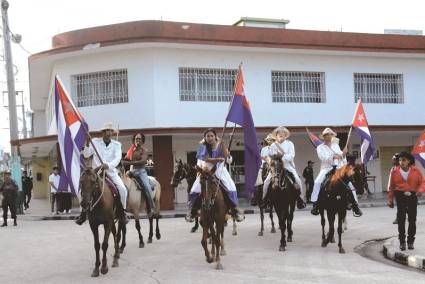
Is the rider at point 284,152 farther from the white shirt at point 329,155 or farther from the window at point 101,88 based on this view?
the window at point 101,88

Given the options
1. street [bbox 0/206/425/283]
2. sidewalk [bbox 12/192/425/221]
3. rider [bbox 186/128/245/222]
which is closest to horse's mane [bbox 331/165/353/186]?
street [bbox 0/206/425/283]

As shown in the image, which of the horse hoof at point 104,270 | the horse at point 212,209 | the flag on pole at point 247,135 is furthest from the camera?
the flag on pole at point 247,135

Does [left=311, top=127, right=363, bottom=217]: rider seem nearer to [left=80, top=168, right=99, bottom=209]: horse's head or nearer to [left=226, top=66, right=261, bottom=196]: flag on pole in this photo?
[left=226, top=66, right=261, bottom=196]: flag on pole

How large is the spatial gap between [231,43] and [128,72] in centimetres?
422

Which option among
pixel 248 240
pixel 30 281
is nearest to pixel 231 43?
pixel 248 240

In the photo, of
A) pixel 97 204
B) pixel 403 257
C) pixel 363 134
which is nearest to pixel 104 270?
pixel 97 204

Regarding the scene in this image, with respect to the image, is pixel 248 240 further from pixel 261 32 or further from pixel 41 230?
pixel 261 32

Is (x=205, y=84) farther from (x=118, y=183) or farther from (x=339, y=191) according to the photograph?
(x=118, y=183)

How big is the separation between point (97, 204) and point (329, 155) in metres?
4.89

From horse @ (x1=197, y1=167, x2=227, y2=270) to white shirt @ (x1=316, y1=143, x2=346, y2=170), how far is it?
3.03 m

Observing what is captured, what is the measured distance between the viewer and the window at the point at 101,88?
2373 centimetres

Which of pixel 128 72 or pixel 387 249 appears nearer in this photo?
pixel 387 249

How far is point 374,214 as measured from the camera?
19.0m

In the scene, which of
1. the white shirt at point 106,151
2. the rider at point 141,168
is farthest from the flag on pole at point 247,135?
the rider at point 141,168
